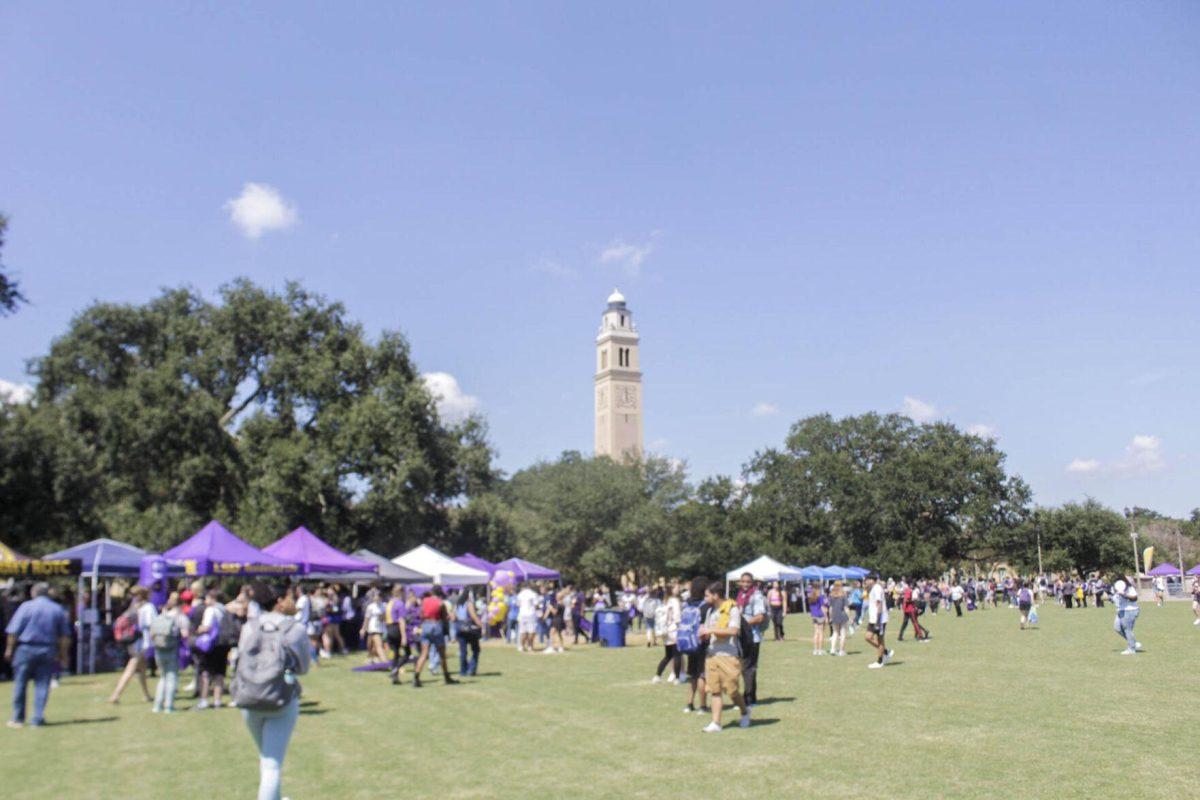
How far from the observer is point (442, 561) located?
32.2 meters

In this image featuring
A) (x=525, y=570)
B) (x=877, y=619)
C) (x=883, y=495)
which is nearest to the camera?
(x=877, y=619)

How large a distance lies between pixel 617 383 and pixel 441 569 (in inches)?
3860

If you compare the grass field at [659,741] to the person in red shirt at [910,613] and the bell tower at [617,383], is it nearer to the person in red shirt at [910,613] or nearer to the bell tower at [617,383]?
the person in red shirt at [910,613]

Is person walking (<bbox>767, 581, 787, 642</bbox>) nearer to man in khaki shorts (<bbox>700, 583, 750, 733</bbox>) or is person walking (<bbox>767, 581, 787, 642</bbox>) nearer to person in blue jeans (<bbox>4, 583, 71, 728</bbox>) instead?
man in khaki shorts (<bbox>700, 583, 750, 733</bbox>)

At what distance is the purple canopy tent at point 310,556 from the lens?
24203 millimetres

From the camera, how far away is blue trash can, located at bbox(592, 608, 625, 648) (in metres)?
26.2

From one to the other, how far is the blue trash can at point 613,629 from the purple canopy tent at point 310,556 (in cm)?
624

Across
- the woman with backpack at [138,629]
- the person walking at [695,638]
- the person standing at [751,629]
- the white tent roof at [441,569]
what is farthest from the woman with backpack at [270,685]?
the white tent roof at [441,569]

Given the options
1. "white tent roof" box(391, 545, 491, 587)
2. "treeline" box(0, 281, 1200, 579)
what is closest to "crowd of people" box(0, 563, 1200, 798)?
"white tent roof" box(391, 545, 491, 587)

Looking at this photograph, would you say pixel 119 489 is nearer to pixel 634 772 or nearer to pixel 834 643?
pixel 834 643

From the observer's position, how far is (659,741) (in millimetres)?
10250

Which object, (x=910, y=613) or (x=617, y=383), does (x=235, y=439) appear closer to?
(x=910, y=613)

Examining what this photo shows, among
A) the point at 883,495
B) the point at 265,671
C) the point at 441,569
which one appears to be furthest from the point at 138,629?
the point at 883,495

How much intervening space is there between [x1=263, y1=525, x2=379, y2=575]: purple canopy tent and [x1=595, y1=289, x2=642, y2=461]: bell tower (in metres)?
101
